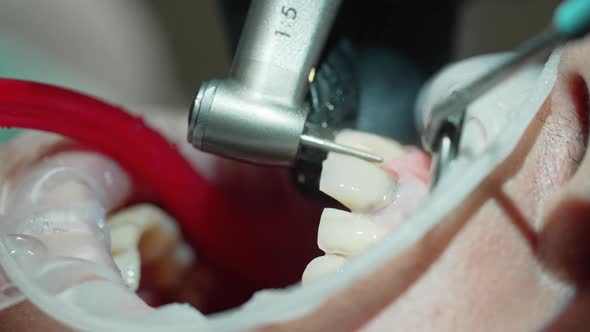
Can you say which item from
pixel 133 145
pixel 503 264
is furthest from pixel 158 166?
pixel 503 264

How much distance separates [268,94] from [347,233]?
137mm

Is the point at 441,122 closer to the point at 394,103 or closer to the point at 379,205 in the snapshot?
the point at 379,205

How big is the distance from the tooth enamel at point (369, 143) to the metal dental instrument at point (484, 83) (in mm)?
53

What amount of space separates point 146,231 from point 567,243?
42cm

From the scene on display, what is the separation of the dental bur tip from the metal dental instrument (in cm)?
5

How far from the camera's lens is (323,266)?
520mm

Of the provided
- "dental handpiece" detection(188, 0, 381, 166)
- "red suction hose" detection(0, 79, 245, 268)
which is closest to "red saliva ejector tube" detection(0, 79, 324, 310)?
"red suction hose" detection(0, 79, 245, 268)

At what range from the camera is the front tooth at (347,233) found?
52 centimetres

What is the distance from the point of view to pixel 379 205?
0.56m

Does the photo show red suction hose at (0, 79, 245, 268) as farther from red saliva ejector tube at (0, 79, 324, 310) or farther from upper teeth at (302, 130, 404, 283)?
upper teeth at (302, 130, 404, 283)

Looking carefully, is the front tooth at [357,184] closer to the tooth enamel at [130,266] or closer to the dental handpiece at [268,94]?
the dental handpiece at [268,94]

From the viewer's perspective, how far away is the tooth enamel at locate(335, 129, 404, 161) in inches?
23.4

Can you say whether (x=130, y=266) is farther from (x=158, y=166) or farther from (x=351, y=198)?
(x=351, y=198)

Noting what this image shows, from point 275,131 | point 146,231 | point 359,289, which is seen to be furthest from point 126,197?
point 359,289
